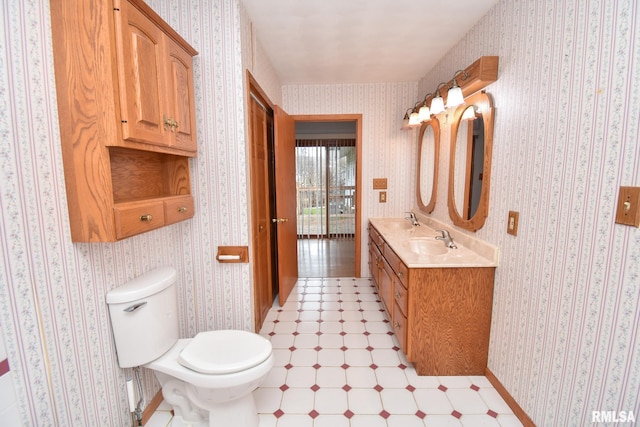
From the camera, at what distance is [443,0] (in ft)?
5.87

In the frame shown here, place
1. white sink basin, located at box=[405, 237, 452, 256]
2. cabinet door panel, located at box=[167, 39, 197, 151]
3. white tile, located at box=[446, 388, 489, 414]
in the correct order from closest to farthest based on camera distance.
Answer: cabinet door panel, located at box=[167, 39, 197, 151] < white tile, located at box=[446, 388, 489, 414] < white sink basin, located at box=[405, 237, 452, 256]

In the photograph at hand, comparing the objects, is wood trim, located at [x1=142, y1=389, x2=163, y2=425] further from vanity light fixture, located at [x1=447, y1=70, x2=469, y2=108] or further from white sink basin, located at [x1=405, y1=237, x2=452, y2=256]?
vanity light fixture, located at [x1=447, y1=70, x2=469, y2=108]

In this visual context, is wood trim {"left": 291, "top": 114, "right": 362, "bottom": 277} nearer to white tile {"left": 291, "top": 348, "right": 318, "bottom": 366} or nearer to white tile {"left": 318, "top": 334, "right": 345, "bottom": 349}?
white tile {"left": 318, "top": 334, "right": 345, "bottom": 349}

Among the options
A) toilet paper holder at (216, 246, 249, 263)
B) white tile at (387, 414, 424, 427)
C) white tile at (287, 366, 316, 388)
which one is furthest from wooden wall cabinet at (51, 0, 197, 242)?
white tile at (387, 414, 424, 427)

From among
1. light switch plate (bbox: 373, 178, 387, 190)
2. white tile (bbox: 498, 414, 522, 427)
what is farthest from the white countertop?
white tile (bbox: 498, 414, 522, 427)

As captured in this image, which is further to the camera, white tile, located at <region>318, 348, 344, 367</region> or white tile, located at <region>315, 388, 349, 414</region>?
white tile, located at <region>318, 348, 344, 367</region>

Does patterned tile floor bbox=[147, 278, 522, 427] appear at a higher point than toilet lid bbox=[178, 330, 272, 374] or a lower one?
lower

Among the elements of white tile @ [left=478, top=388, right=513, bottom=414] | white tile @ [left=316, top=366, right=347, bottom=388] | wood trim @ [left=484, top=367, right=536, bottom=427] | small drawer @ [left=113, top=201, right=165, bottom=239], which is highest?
small drawer @ [left=113, top=201, right=165, bottom=239]

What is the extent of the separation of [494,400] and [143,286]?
2.08 m

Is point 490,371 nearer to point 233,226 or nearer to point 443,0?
point 233,226

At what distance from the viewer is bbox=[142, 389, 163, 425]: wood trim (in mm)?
1581

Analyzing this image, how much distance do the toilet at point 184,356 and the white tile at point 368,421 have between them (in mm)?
537

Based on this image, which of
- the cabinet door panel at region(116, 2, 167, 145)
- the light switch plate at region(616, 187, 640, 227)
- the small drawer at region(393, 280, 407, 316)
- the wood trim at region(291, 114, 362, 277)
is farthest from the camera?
the wood trim at region(291, 114, 362, 277)

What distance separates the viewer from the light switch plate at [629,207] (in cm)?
97
